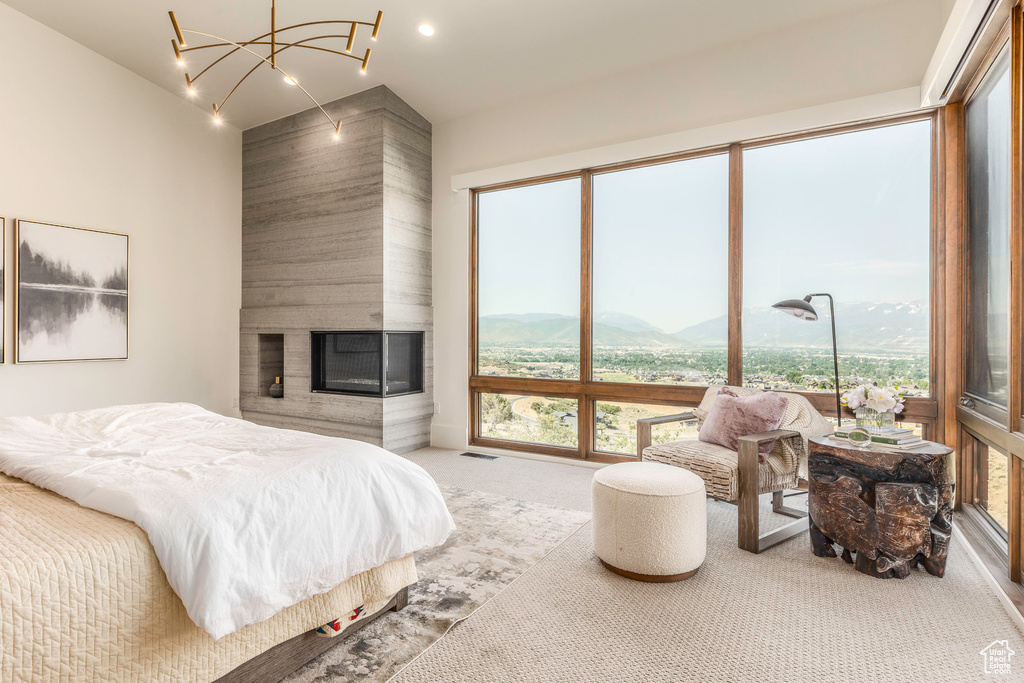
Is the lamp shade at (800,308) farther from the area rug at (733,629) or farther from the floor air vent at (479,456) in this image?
the floor air vent at (479,456)

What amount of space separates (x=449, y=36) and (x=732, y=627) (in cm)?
387

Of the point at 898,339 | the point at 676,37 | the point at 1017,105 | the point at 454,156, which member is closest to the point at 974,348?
the point at 898,339

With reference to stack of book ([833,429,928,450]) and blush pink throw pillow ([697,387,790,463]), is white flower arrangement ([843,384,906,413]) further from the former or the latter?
blush pink throw pillow ([697,387,790,463])

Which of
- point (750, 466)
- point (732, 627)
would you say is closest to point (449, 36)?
point (750, 466)

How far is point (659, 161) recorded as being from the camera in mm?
3924

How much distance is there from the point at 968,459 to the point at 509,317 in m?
3.24

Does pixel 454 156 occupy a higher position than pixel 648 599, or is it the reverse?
pixel 454 156

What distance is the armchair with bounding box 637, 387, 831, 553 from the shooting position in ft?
8.00

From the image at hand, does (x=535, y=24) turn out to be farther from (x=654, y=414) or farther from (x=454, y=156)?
(x=654, y=414)

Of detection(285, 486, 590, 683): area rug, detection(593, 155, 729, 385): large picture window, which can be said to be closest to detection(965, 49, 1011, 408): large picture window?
detection(593, 155, 729, 385): large picture window

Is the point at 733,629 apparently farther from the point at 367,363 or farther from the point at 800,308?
the point at 367,363

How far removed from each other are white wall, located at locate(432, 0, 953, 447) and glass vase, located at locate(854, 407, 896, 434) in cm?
192

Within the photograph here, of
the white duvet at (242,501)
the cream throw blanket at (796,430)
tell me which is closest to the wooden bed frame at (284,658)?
the white duvet at (242,501)

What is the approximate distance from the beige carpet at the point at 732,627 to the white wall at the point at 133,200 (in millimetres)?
3918
